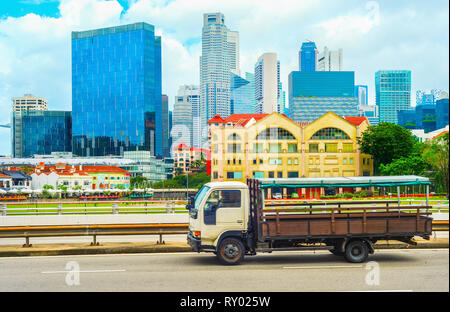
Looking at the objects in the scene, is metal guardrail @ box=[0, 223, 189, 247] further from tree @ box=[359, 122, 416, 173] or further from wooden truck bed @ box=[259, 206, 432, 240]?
tree @ box=[359, 122, 416, 173]

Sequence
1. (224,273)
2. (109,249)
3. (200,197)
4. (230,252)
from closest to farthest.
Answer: (224,273) < (230,252) < (200,197) < (109,249)

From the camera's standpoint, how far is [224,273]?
1166 cm

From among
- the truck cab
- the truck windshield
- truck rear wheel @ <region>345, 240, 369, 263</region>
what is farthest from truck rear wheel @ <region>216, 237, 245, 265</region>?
truck rear wheel @ <region>345, 240, 369, 263</region>

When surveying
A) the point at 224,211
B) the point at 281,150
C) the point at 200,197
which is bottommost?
the point at 224,211

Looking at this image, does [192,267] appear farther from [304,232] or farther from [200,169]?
[200,169]

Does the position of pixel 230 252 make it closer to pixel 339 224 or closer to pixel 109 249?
pixel 339 224

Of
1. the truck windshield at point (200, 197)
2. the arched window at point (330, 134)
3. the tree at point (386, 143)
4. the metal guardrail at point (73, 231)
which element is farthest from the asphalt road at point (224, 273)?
the tree at point (386, 143)

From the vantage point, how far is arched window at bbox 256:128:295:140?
8488 cm

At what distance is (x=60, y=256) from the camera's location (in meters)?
15.1

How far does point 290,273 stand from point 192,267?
289cm

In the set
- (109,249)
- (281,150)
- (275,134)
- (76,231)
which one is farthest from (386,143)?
(109,249)

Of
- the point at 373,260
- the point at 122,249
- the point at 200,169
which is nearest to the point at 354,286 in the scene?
the point at 373,260

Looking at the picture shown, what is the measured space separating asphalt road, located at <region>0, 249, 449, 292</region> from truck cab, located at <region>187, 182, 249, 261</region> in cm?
62

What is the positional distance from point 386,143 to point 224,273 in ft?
261
